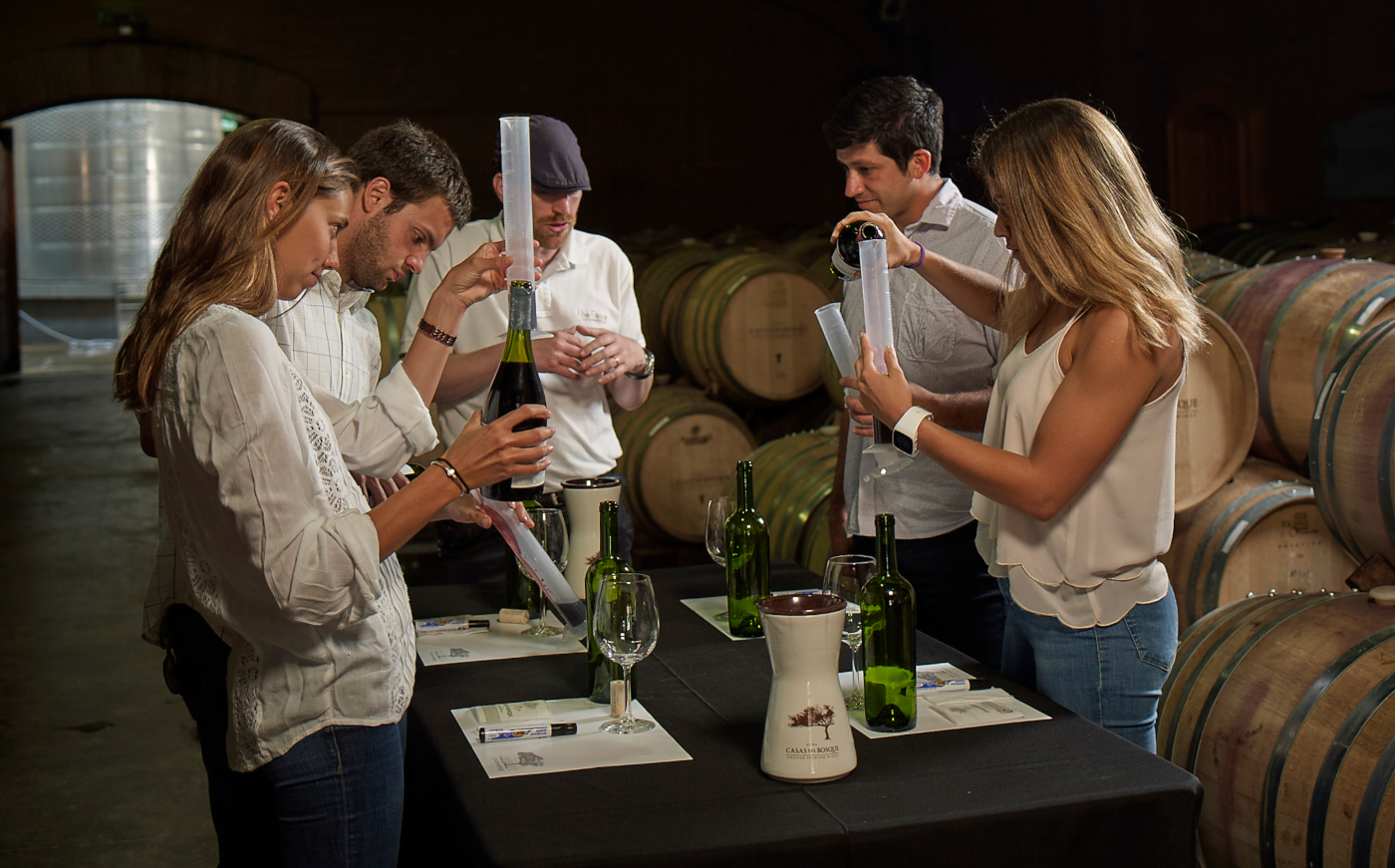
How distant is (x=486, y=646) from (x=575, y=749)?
0.61 metres

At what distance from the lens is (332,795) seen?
1447 millimetres

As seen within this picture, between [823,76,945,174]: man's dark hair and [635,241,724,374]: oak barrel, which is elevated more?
[823,76,945,174]: man's dark hair

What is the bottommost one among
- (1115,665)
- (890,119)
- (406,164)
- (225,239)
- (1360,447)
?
(1115,665)

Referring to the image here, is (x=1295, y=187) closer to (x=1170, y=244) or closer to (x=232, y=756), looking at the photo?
(x=1170, y=244)

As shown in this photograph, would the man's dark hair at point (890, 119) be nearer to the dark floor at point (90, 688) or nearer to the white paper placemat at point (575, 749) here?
the white paper placemat at point (575, 749)

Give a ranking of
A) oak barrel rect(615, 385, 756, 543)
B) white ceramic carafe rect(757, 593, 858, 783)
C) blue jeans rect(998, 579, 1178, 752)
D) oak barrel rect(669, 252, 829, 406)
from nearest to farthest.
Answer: white ceramic carafe rect(757, 593, 858, 783) < blue jeans rect(998, 579, 1178, 752) < oak barrel rect(615, 385, 756, 543) < oak barrel rect(669, 252, 829, 406)

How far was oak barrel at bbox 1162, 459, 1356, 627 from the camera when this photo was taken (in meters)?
3.07

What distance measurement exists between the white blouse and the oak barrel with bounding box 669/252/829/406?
397 cm

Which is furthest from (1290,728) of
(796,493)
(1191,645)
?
(796,493)

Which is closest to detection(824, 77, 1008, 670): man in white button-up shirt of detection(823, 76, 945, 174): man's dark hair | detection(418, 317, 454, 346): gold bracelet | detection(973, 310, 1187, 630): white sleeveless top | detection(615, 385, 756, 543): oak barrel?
detection(823, 76, 945, 174): man's dark hair

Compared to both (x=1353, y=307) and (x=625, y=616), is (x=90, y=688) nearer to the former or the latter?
(x=625, y=616)

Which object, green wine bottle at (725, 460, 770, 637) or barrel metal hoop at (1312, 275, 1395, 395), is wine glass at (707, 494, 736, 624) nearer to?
green wine bottle at (725, 460, 770, 637)

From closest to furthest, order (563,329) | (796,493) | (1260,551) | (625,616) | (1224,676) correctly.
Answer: (625,616)
(1224,676)
(563,329)
(1260,551)
(796,493)

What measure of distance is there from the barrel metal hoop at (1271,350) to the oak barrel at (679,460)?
7.55ft
